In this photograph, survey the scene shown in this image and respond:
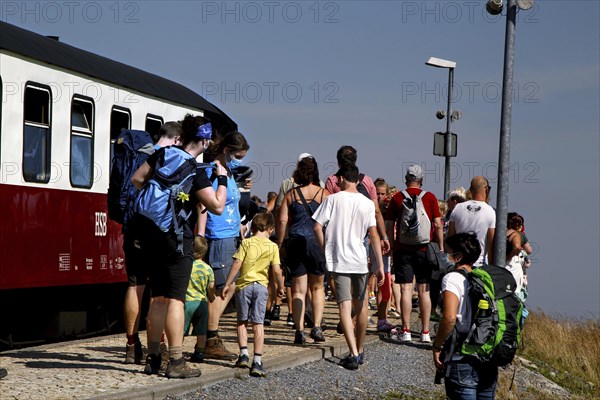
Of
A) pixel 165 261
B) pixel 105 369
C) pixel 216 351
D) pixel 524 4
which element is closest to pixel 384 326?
pixel 216 351

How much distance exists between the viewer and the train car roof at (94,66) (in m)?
13.6

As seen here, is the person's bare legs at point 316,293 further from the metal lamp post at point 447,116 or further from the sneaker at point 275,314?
the metal lamp post at point 447,116

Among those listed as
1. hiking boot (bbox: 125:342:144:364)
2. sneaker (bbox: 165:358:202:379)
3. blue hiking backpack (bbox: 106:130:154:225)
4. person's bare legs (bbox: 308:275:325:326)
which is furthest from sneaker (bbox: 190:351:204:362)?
person's bare legs (bbox: 308:275:325:326)

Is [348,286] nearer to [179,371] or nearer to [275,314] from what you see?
[179,371]

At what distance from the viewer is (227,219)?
1121 centimetres

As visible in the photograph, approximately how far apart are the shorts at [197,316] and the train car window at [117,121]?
16.7 ft

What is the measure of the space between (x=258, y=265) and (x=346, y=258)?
133 cm

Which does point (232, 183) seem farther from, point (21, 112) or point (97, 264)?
point (97, 264)

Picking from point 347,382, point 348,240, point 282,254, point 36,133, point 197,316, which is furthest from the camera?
point 282,254

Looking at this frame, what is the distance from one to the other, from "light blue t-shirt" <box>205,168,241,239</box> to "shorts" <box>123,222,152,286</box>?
100 cm

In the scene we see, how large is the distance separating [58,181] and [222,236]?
3.68 m

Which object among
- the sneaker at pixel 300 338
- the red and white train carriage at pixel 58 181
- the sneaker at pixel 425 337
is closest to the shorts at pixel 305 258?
the sneaker at pixel 300 338

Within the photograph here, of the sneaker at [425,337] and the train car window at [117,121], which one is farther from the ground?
the train car window at [117,121]

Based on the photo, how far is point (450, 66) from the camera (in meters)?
28.6
